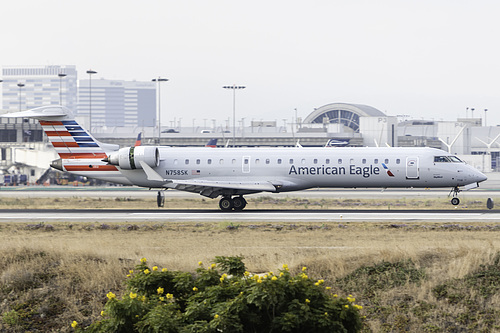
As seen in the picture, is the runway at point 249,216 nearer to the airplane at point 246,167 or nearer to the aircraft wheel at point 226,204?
the aircraft wheel at point 226,204

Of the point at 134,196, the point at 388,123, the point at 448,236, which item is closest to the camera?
the point at 448,236

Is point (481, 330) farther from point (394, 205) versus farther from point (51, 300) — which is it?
point (394, 205)

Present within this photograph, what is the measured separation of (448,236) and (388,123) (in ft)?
264

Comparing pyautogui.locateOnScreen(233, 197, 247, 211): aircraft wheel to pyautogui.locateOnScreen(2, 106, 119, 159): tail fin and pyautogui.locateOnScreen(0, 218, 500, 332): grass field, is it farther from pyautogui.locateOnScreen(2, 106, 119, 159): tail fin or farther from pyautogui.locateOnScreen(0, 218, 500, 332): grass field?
pyautogui.locateOnScreen(0, 218, 500, 332): grass field

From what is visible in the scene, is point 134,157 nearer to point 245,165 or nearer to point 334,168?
point 245,165

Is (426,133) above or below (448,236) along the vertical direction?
above

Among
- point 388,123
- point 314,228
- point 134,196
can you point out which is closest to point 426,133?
point 388,123

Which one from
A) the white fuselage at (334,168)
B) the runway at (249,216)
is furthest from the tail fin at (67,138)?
the runway at (249,216)

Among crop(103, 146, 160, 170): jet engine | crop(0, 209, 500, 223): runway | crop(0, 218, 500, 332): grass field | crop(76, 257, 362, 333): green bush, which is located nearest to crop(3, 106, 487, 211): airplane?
crop(103, 146, 160, 170): jet engine

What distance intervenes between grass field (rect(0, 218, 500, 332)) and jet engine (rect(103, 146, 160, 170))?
47.9 ft

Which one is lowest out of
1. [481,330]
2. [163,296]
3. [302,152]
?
[481,330]

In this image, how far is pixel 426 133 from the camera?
132m

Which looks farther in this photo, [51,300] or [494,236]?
[494,236]

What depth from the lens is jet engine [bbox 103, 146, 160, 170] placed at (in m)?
40.6
